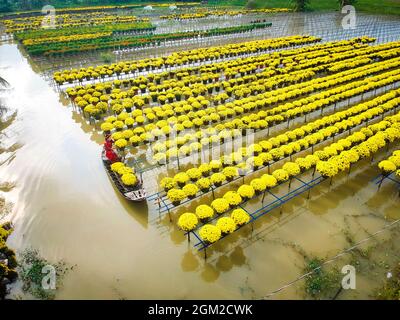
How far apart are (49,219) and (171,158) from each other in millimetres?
6051

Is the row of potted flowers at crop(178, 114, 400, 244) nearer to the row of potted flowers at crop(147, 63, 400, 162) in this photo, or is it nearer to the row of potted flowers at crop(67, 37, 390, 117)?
the row of potted flowers at crop(147, 63, 400, 162)

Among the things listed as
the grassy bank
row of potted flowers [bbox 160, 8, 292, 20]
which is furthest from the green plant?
the grassy bank

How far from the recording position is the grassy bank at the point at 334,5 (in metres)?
48.3

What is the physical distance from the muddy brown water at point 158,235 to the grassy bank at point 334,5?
147ft

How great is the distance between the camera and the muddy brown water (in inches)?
386

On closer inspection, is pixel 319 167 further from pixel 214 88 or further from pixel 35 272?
pixel 214 88

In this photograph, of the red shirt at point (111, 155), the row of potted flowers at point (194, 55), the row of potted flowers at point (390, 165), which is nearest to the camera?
the row of potted flowers at point (390, 165)

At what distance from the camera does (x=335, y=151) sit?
14.1 meters

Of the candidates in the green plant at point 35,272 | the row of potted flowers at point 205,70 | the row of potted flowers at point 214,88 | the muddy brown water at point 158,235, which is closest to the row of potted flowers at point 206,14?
the row of potted flowers at point 205,70

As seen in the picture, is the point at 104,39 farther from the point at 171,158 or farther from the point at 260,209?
the point at 260,209

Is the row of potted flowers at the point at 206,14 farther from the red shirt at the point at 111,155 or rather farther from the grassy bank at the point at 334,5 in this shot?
the red shirt at the point at 111,155

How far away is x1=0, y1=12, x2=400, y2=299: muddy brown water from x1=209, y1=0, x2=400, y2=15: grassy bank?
44.8 m

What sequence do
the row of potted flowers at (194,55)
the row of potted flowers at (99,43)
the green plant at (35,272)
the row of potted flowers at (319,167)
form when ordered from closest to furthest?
the green plant at (35,272), the row of potted flowers at (319,167), the row of potted flowers at (194,55), the row of potted flowers at (99,43)

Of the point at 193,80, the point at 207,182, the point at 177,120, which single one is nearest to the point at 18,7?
the point at 193,80
